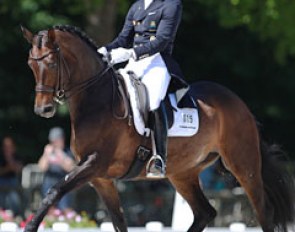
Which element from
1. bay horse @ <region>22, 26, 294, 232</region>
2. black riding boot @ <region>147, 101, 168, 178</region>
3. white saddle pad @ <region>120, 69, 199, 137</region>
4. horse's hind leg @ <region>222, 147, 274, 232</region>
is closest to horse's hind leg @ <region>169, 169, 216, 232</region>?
bay horse @ <region>22, 26, 294, 232</region>

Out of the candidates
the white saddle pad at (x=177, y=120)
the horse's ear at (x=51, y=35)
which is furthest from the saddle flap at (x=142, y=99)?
the horse's ear at (x=51, y=35)

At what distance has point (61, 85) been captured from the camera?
10.1m

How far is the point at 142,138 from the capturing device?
35.0ft

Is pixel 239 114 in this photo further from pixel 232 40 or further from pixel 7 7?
pixel 232 40

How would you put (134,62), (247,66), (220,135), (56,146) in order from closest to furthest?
(134,62) → (220,135) → (56,146) → (247,66)

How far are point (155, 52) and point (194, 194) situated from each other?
194 cm

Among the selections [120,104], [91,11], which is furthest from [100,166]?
[91,11]

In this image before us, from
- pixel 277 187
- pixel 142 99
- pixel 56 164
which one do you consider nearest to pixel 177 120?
pixel 142 99

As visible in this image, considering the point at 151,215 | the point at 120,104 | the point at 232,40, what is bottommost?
the point at 151,215

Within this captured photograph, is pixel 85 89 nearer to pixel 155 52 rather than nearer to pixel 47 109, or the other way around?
pixel 47 109

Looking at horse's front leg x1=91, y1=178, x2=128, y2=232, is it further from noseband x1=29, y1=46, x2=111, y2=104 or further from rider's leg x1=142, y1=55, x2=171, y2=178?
noseband x1=29, y1=46, x2=111, y2=104

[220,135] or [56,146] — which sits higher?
[220,135]

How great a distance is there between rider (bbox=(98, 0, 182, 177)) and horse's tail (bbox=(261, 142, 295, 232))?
5.62ft

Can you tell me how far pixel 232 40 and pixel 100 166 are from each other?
13.5 metres
